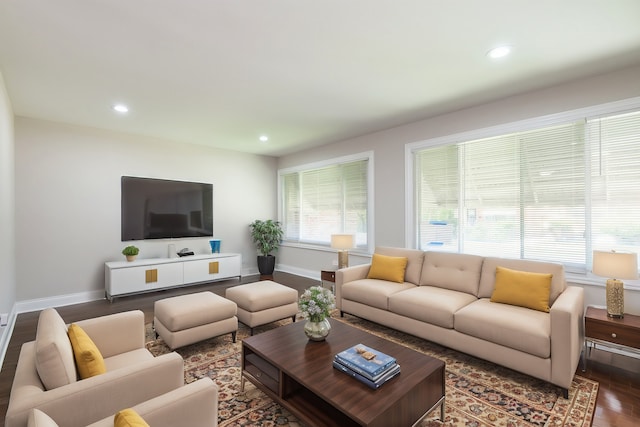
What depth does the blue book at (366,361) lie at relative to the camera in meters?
1.75

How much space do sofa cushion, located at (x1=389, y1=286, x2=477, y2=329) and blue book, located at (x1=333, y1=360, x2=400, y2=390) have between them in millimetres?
1171

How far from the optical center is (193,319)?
2779 mm

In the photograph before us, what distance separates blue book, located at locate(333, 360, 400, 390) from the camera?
5.58 feet

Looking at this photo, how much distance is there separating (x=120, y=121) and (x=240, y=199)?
2.60 metres

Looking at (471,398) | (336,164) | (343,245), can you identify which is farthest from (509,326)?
(336,164)

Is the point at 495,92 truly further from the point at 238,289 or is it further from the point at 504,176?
the point at 238,289

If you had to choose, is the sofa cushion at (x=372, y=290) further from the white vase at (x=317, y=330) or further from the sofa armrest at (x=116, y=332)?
the sofa armrest at (x=116, y=332)

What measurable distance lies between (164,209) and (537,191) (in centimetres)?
553

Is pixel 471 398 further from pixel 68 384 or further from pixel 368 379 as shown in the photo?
pixel 68 384

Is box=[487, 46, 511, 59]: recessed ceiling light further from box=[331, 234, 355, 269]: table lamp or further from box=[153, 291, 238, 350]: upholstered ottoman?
box=[153, 291, 238, 350]: upholstered ottoman

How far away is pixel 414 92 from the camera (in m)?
3.38

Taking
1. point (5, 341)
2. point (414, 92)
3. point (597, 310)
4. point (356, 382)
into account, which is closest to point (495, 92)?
point (414, 92)

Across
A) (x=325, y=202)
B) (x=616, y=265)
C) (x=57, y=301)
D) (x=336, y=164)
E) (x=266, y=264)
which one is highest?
(x=336, y=164)

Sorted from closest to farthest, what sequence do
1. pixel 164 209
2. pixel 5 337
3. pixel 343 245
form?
pixel 5 337 → pixel 343 245 → pixel 164 209
